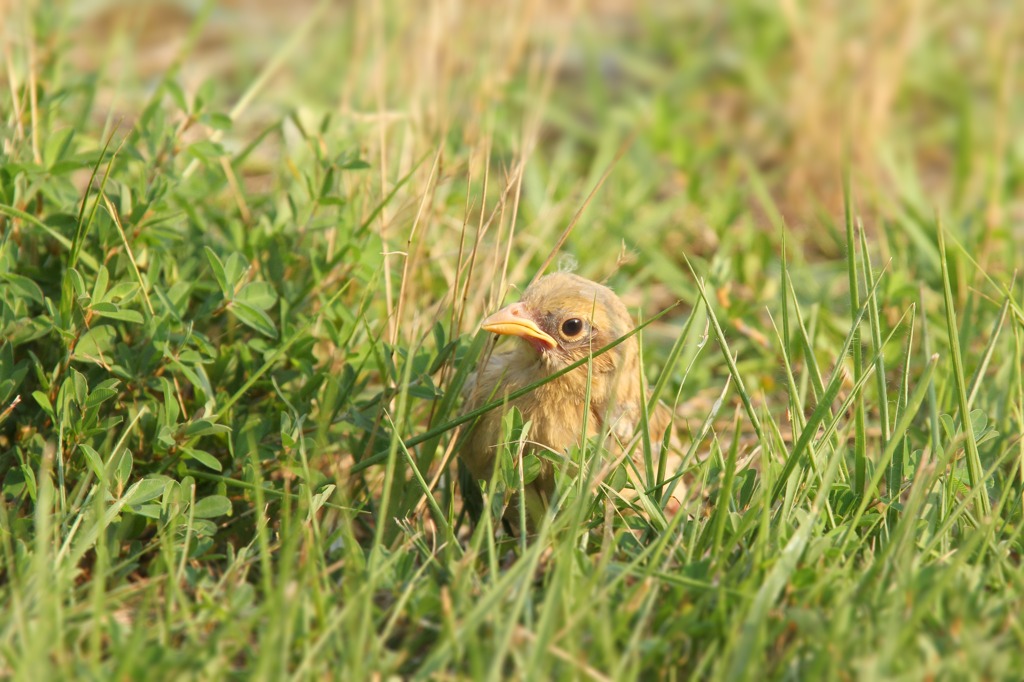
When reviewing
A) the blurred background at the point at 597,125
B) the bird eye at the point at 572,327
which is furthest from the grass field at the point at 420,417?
the bird eye at the point at 572,327

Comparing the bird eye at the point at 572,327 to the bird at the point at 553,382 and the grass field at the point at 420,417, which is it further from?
the grass field at the point at 420,417

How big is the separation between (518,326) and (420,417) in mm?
459

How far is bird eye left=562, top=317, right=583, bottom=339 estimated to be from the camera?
11.1ft

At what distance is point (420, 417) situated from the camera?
11.5 ft

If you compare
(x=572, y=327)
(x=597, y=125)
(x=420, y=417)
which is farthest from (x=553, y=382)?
(x=597, y=125)

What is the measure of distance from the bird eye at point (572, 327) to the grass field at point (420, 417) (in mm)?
215

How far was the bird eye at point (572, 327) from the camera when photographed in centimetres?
337

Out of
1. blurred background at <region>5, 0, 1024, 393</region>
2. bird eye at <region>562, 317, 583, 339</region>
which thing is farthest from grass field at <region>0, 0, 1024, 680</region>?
bird eye at <region>562, 317, 583, 339</region>

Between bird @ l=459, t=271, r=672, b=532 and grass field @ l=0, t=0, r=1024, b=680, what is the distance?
0.31ft

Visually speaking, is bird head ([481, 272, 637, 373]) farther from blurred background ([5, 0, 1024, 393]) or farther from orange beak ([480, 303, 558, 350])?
blurred background ([5, 0, 1024, 393])

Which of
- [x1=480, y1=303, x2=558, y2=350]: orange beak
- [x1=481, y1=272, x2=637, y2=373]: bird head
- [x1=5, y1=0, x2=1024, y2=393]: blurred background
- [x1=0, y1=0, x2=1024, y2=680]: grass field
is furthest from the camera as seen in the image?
[x1=5, y1=0, x2=1024, y2=393]: blurred background

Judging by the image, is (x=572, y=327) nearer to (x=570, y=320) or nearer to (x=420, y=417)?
(x=570, y=320)

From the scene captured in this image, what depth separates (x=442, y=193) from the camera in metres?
4.27

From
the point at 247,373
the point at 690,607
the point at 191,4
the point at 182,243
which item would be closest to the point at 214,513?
the point at 247,373
